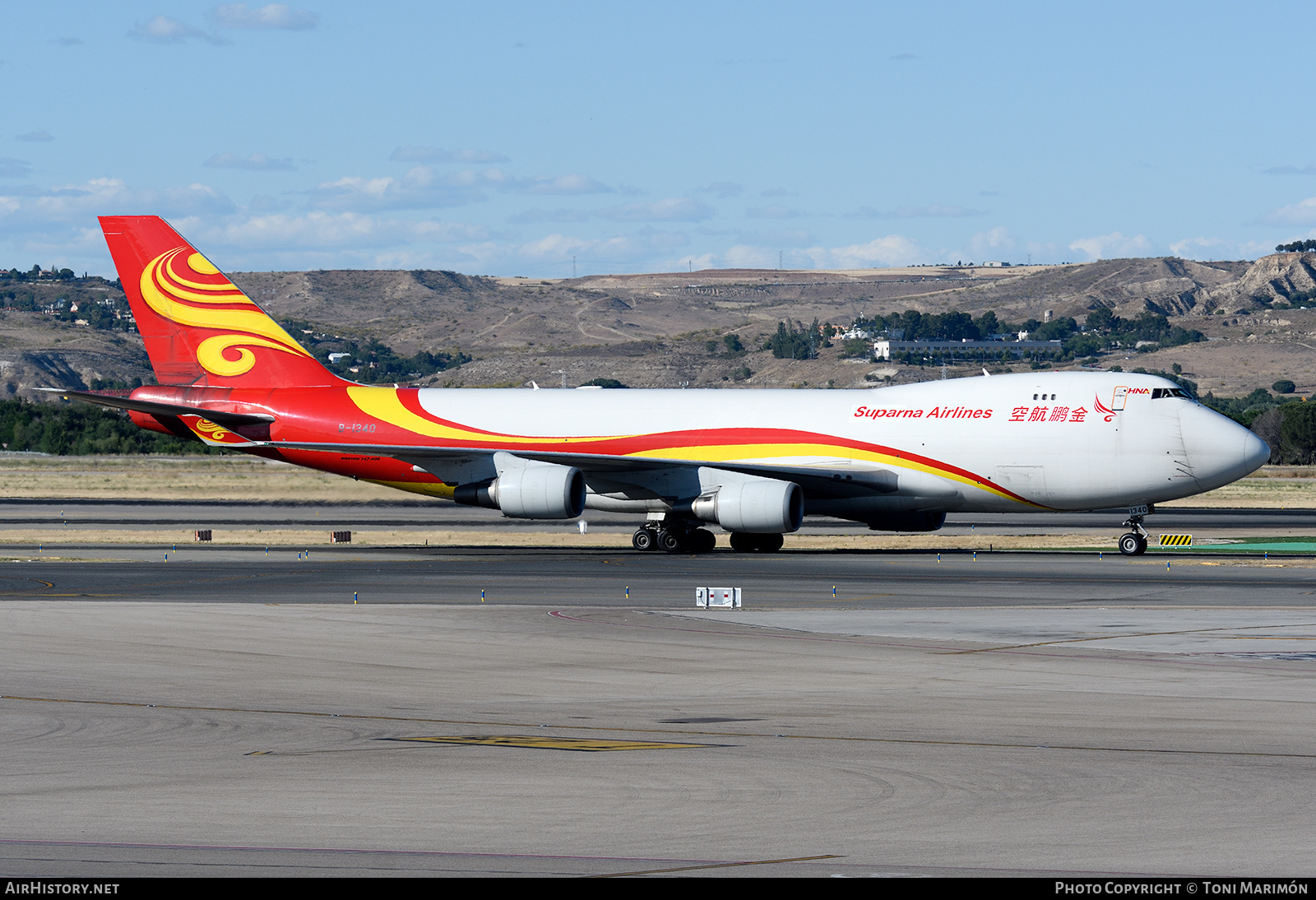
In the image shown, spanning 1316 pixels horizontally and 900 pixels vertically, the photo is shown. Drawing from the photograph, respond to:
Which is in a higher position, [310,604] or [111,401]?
[111,401]

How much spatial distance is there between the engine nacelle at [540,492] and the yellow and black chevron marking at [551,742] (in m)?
27.4

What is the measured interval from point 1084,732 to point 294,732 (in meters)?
9.14

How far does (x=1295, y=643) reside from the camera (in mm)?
25078

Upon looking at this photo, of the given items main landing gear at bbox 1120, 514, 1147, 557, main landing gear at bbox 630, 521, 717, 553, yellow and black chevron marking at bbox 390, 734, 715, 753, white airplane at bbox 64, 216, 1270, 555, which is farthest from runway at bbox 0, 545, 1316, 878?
main landing gear at bbox 630, 521, 717, 553

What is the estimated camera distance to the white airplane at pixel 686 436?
4338cm

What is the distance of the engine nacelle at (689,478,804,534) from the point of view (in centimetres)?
4325

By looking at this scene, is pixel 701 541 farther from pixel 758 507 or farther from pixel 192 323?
pixel 192 323

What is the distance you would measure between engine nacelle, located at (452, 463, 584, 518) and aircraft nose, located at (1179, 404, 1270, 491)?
58.4 feet

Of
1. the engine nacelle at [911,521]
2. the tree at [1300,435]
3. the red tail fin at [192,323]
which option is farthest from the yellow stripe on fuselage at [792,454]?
the tree at [1300,435]

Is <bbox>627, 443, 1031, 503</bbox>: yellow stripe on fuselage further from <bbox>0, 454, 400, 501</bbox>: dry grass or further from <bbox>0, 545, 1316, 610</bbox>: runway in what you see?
<bbox>0, 454, 400, 501</bbox>: dry grass

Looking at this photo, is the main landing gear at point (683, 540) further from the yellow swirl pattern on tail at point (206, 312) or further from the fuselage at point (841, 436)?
the yellow swirl pattern on tail at point (206, 312)
